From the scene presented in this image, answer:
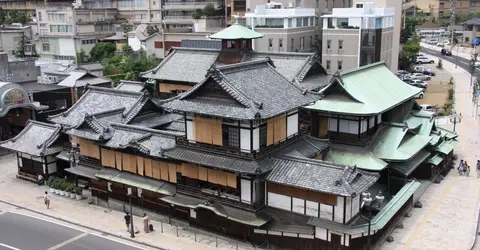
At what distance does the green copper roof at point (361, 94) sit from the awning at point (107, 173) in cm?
1760

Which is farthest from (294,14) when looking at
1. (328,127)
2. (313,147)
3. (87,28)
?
(87,28)

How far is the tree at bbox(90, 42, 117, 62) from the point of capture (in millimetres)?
111688

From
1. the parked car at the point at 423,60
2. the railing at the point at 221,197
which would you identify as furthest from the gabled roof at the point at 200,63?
the parked car at the point at 423,60

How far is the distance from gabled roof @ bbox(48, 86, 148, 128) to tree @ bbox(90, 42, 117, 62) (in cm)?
6721

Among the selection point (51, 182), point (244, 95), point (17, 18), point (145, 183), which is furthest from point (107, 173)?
point (17, 18)

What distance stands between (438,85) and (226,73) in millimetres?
68974

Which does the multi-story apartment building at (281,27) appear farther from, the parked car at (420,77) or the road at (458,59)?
the road at (458,59)

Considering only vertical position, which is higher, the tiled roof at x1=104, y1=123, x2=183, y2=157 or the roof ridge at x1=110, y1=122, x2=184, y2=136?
the roof ridge at x1=110, y1=122, x2=184, y2=136

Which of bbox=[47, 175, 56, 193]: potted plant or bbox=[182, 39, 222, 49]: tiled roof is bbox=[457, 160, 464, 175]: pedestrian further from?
bbox=[47, 175, 56, 193]: potted plant

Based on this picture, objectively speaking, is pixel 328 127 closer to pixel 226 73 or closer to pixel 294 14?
pixel 226 73

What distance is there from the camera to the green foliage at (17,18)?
459 feet

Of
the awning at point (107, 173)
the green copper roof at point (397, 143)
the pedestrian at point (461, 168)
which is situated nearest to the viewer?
the green copper roof at point (397, 143)

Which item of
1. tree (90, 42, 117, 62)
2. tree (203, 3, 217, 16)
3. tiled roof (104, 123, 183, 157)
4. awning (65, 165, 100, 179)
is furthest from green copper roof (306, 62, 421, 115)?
tree (90, 42, 117, 62)

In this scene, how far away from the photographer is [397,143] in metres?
40.0
